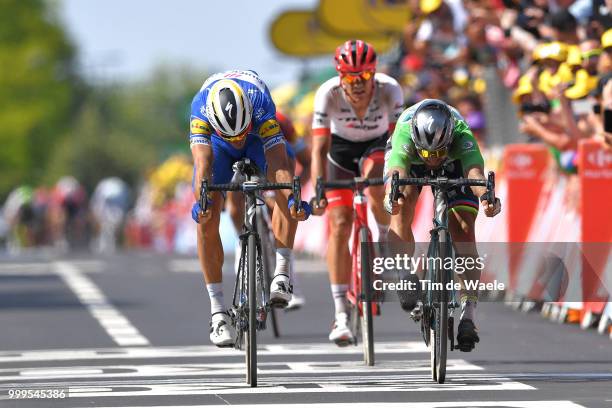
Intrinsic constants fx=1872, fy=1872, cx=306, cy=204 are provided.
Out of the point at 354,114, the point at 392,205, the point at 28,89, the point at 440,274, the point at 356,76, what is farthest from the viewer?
the point at 28,89

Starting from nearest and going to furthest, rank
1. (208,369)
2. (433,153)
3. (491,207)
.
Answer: (491,207)
(433,153)
(208,369)

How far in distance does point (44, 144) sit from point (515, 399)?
8534 cm

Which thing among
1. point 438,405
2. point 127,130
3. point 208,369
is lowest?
point 438,405

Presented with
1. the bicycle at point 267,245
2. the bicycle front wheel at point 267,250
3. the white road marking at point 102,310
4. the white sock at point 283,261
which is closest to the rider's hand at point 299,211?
the white sock at point 283,261

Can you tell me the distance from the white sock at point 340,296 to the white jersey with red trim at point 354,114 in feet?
3.74

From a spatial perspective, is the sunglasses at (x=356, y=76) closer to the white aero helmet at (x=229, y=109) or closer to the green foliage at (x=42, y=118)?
the white aero helmet at (x=229, y=109)

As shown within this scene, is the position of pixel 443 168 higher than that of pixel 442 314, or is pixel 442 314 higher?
pixel 443 168

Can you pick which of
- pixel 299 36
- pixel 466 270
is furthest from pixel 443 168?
pixel 299 36

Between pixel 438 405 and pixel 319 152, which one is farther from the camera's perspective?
pixel 319 152

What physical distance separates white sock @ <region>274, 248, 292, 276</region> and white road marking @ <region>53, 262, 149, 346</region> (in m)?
2.78

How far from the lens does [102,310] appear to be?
18688 millimetres

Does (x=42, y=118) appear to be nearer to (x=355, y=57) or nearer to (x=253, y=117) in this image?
(x=355, y=57)

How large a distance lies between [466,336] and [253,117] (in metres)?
2.03

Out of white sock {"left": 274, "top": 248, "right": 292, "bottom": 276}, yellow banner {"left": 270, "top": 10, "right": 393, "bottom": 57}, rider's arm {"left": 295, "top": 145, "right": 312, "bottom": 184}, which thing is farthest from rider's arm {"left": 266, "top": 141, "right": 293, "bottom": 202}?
yellow banner {"left": 270, "top": 10, "right": 393, "bottom": 57}
